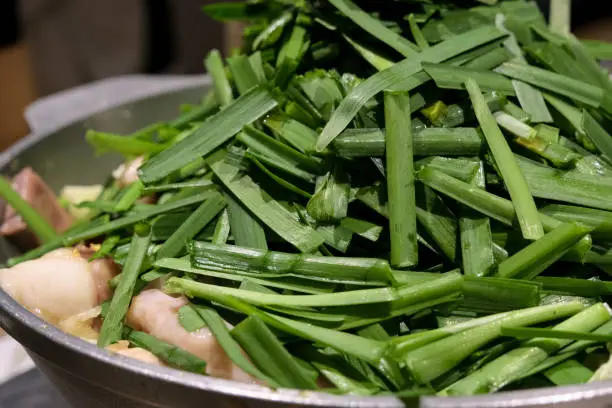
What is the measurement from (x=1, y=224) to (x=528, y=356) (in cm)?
108

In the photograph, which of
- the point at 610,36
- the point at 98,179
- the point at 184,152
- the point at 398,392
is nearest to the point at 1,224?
the point at 98,179

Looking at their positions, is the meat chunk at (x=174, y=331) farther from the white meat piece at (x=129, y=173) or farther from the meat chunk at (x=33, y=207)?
the meat chunk at (x=33, y=207)

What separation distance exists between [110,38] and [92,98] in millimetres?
1667

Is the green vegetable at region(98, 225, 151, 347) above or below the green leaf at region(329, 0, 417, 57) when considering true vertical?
below

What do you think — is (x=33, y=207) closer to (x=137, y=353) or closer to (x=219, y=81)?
(x=219, y=81)

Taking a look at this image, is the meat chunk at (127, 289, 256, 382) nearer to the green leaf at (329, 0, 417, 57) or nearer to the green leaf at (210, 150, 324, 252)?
the green leaf at (210, 150, 324, 252)

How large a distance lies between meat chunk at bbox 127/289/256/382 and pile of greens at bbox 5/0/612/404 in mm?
16

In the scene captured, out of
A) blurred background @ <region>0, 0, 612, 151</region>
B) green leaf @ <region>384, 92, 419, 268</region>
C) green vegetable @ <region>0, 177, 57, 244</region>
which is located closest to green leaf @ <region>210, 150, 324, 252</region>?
green leaf @ <region>384, 92, 419, 268</region>

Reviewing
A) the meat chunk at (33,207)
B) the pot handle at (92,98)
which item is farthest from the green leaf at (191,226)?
the pot handle at (92,98)

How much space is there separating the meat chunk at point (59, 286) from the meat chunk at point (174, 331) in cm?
13

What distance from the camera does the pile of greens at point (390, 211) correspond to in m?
0.72

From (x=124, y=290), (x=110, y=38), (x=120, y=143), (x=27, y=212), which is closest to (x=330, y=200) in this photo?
(x=124, y=290)

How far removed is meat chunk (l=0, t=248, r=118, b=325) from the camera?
94cm

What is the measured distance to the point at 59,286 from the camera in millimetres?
957
